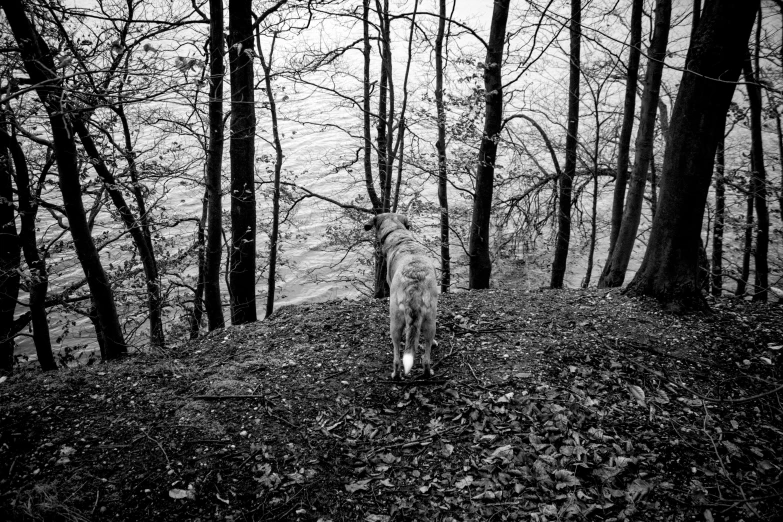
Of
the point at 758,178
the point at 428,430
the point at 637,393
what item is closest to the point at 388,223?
the point at 428,430

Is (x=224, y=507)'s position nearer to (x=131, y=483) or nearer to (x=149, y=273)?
(x=131, y=483)

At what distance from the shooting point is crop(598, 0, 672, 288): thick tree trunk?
32.0 feet

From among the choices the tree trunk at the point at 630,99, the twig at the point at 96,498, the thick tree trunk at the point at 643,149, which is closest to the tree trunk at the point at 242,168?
the twig at the point at 96,498

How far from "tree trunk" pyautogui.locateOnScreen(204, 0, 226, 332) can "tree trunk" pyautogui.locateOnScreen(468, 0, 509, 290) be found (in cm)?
510

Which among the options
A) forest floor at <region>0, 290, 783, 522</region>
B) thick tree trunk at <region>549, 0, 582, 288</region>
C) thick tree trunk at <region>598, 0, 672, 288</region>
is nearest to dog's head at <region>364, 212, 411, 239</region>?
Result: forest floor at <region>0, 290, 783, 522</region>

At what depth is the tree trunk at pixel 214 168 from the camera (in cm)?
727

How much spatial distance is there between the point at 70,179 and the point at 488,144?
809 centimetres

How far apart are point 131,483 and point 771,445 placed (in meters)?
5.42

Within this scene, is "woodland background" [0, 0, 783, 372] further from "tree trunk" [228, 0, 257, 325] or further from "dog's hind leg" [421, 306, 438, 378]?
"dog's hind leg" [421, 306, 438, 378]

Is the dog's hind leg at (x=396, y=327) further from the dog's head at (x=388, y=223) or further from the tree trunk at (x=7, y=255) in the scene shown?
the tree trunk at (x=7, y=255)

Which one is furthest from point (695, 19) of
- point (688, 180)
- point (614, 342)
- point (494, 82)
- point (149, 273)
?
point (149, 273)

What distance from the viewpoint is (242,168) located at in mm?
8625

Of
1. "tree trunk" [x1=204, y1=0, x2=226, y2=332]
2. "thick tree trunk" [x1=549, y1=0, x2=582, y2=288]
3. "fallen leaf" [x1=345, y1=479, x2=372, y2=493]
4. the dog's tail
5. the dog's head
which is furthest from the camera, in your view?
"thick tree trunk" [x1=549, y1=0, x2=582, y2=288]

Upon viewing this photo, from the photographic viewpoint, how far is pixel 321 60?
33.6 feet
